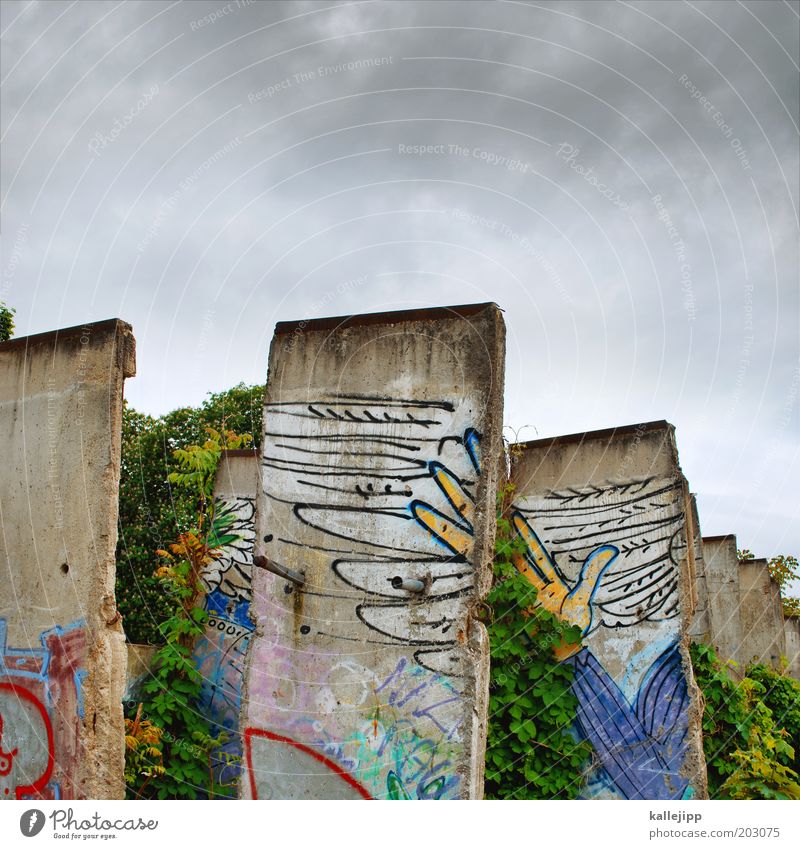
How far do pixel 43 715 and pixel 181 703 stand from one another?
118 inches

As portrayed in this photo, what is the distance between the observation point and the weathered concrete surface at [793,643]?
17.4m

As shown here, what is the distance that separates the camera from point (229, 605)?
9031 mm

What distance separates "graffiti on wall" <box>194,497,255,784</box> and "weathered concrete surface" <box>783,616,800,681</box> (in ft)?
41.1

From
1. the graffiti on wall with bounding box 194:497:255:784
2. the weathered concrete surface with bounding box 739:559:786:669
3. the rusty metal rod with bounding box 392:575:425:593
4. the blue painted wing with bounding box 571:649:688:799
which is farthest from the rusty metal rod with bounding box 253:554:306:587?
the weathered concrete surface with bounding box 739:559:786:669

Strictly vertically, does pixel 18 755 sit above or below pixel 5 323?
below

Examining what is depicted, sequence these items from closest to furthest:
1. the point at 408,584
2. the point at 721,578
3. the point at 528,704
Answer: the point at 408,584, the point at 528,704, the point at 721,578

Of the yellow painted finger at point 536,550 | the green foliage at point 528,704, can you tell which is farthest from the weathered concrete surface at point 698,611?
the green foliage at point 528,704

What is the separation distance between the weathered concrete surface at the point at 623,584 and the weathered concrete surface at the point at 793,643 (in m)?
10.4

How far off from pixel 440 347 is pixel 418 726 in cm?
238

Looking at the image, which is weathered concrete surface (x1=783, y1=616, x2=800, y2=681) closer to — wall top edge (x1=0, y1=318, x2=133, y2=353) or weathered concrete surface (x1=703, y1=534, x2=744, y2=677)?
weathered concrete surface (x1=703, y1=534, x2=744, y2=677)

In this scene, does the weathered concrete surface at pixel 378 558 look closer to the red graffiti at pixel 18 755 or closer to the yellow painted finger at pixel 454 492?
the yellow painted finger at pixel 454 492

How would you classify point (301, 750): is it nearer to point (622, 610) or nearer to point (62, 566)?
point (62, 566)

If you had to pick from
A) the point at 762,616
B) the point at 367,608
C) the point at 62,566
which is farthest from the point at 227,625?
the point at 762,616
